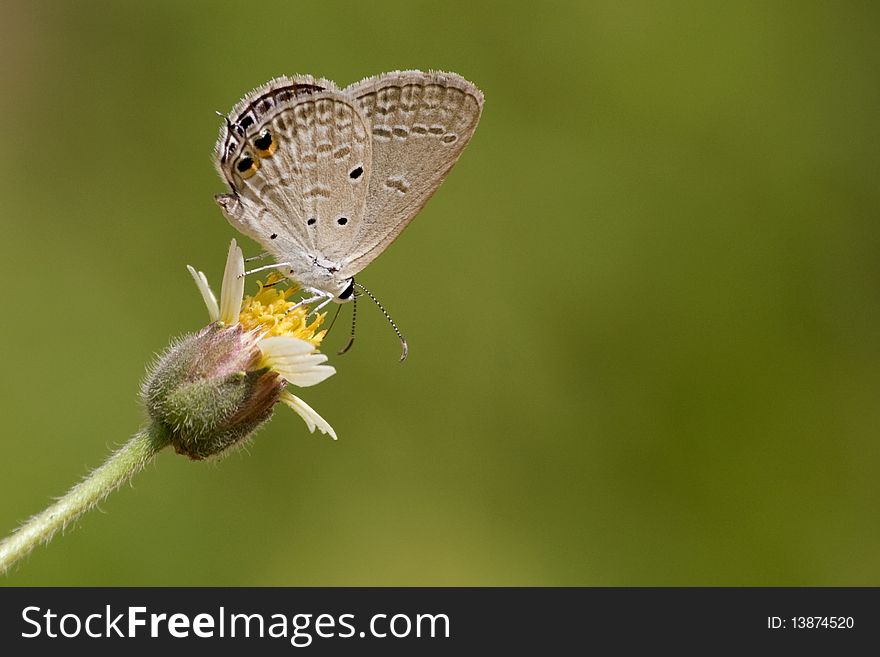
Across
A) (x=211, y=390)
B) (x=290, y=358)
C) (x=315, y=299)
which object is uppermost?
(x=315, y=299)

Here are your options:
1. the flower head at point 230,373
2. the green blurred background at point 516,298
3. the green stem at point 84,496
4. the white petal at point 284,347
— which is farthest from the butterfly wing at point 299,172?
the green blurred background at point 516,298

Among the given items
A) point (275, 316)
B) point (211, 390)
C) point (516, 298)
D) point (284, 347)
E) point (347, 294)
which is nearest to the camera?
point (211, 390)

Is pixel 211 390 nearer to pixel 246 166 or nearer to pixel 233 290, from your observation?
pixel 233 290

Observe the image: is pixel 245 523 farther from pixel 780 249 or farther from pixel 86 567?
pixel 780 249

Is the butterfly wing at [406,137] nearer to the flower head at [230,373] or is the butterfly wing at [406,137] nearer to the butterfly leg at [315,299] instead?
the butterfly leg at [315,299]

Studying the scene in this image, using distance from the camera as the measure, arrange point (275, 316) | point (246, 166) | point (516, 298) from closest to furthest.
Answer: point (275, 316), point (246, 166), point (516, 298)

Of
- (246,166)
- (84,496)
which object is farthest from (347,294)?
(84,496)
